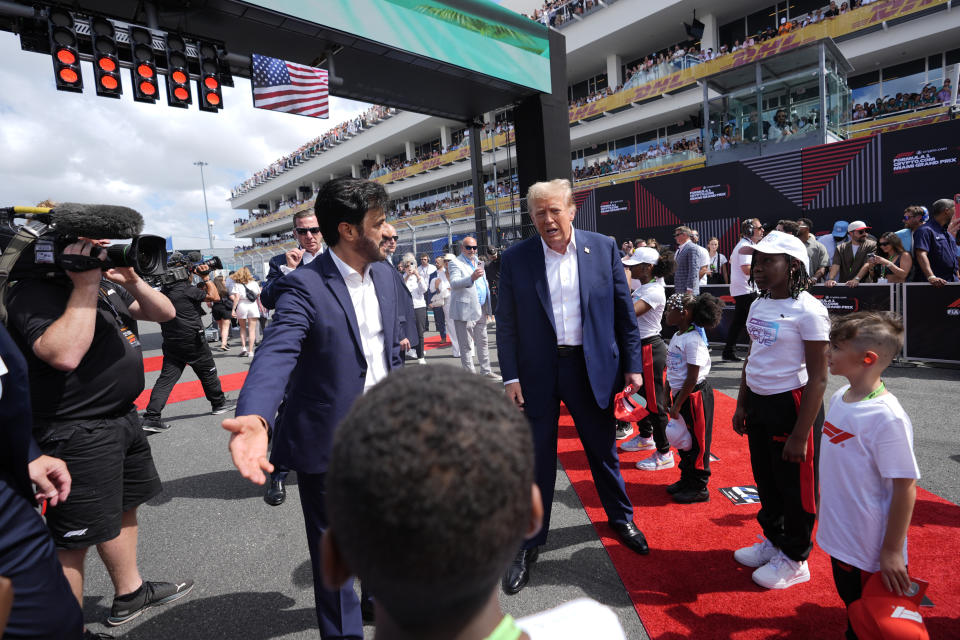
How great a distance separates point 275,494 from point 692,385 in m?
3.08

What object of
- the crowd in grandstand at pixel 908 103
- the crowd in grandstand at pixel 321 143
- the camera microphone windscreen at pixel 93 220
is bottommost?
the camera microphone windscreen at pixel 93 220

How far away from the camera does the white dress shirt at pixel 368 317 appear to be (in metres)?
2.10

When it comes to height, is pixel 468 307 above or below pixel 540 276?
below

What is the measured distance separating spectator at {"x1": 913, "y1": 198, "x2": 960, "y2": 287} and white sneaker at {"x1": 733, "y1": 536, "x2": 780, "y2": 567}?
5.78m

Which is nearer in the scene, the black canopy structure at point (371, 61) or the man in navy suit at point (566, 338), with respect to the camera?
the man in navy suit at point (566, 338)

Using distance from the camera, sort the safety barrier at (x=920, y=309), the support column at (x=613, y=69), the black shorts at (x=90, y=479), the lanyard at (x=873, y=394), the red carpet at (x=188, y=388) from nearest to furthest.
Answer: the lanyard at (x=873, y=394)
the black shorts at (x=90, y=479)
the safety barrier at (x=920, y=309)
the red carpet at (x=188, y=388)
the support column at (x=613, y=69)

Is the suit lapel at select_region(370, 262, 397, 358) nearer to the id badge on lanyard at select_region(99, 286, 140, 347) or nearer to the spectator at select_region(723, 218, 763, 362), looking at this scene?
the id badge on lanyard at select_region(99, 286, 140, 347)

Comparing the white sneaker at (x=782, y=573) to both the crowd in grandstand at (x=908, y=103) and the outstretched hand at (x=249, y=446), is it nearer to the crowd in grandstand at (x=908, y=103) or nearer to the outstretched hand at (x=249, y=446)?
the outstretched hand at (x=249, y=446)

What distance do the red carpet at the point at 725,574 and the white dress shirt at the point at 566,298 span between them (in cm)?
129

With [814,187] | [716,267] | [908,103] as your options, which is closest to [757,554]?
[716,267]

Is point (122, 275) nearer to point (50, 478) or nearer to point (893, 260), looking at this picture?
point (50, 478)

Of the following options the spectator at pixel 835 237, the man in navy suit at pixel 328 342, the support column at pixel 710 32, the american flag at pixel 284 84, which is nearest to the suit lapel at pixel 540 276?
the man in navy suit at pixel 328 342

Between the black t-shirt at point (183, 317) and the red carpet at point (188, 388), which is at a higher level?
the black t-shirt at point (183, 317)

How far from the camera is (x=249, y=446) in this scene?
1268 mm
